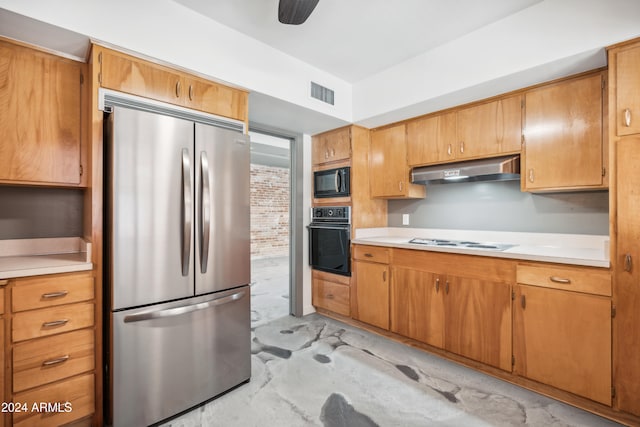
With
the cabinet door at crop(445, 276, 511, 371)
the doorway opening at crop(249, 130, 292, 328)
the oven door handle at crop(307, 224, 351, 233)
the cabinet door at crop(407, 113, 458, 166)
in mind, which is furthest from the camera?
the doorway opening at crop(249, 130, 292, 328)

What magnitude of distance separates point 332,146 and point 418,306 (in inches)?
78.3

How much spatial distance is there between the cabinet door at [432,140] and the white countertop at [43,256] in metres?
2.83

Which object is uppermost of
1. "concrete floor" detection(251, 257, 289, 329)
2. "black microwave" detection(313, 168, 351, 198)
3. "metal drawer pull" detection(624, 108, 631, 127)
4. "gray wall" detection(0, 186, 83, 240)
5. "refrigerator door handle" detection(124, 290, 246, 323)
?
"metal drawer pull" detection(624, 108, 631, 127)

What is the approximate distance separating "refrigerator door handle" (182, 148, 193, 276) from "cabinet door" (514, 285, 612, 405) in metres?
2.29

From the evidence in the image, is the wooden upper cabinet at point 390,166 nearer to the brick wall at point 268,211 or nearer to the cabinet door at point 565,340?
the cabinet door at point 565,340

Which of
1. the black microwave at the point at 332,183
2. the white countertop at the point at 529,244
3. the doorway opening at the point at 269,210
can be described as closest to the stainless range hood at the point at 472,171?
the white countertop at the point at 529,244

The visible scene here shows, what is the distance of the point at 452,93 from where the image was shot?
8.23ft

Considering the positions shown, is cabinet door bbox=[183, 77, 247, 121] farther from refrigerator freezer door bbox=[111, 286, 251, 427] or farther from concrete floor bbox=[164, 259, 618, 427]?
concrete floor bbox=[164, 259, 618, 427]

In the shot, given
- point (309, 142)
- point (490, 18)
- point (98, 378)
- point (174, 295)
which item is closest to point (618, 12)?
point (490, 18)

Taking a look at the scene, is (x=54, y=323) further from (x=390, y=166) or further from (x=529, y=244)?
(x=529, y=244)

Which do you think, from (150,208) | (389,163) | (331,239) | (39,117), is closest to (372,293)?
(331,239)

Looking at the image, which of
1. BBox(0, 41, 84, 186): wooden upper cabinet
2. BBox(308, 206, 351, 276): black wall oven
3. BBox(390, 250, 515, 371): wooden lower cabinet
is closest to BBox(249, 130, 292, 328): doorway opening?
BBox(308, 206, 351, 276): black wall oven

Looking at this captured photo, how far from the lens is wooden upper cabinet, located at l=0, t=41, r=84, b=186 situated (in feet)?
5.76

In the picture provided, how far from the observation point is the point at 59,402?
1623mm
